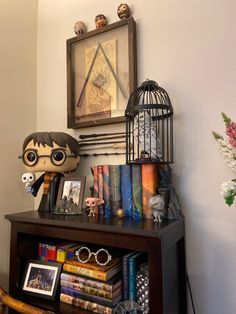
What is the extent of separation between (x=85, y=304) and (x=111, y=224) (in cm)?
32

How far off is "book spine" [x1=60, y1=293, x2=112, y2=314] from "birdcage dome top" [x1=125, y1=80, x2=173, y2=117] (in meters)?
0.72

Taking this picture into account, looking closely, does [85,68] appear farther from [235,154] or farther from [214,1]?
[235,154]

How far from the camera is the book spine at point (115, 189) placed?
0.98 meters

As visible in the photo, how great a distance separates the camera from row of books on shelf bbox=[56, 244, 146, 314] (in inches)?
32.8

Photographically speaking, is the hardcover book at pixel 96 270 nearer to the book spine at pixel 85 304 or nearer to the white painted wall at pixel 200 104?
the book spine at pixel 85 304

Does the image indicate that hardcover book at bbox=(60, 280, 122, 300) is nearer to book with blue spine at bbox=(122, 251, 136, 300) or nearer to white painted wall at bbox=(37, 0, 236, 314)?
book with blue spine at bbox=(122, 251, 136, 300)

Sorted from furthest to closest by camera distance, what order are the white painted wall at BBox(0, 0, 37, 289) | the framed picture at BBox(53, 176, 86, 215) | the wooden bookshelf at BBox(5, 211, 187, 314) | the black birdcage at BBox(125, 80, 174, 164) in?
the white painted wall at BBox(0, 0, 37, 289) → the framed picture at BBox(53, 176, 86, 215) → the black birdcage at BBox(125, 80, 174, 164) → the wooden bookshelf at BBox(5, 211, 187, 314)

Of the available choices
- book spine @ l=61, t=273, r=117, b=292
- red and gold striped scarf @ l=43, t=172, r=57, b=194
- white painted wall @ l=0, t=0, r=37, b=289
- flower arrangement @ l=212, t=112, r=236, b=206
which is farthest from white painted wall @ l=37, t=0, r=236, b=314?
white painted wall @ l=0, t=0, r=37, b=289

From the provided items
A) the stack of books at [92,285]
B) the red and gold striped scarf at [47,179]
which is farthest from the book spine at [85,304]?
the red and gold striped scarf at [47,179]

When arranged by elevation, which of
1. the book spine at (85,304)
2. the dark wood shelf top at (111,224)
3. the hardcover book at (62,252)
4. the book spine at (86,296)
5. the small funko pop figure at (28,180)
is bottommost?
the book spine at (85,304)

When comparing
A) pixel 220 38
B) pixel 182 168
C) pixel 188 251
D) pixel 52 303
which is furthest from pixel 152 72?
pixel 52 303

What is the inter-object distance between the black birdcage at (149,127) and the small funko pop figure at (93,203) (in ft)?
0.66

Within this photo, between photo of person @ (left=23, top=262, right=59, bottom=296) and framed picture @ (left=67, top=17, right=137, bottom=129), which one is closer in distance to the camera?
photo of person @ (left=23, top=262, right=59, bottom=296)

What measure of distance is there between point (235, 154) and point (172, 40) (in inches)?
23.3
